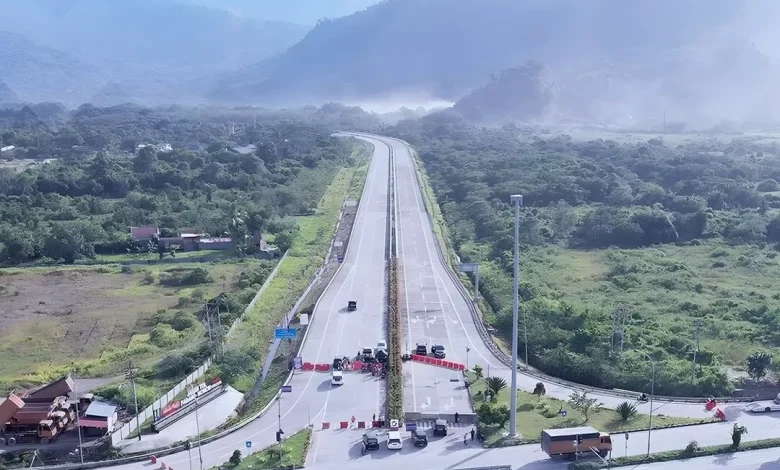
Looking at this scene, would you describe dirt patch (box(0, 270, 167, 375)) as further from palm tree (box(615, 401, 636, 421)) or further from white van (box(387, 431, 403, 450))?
palm tree (box(615, 401, 636, 421))

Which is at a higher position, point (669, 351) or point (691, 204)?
point (691, 204)

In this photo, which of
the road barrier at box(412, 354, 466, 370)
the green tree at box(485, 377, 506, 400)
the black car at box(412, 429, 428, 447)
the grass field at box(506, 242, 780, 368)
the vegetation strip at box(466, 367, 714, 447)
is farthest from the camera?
the grass field at box(506, 242, 780, 368)

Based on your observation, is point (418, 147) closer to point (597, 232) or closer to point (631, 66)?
point (597, 232)

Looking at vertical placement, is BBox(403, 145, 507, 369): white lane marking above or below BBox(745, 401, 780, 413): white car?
above

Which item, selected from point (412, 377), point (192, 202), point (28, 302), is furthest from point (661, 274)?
point (192, 202)

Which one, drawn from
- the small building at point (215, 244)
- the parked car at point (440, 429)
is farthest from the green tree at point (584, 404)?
the small building at point (215, 244)

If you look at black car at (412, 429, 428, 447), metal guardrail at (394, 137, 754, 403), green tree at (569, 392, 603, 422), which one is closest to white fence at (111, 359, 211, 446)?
black car at (412, 429, 428, 447)

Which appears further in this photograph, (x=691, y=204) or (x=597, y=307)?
(x=691, y=204)
